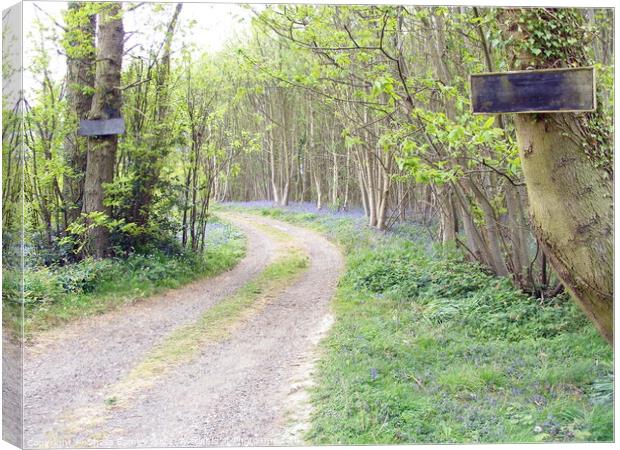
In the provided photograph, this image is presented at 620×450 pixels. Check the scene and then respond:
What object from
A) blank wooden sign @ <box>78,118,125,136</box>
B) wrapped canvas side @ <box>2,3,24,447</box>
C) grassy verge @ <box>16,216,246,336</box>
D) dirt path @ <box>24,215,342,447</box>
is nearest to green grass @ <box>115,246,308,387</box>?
dirt path @ <box>24,215,342,447</box>

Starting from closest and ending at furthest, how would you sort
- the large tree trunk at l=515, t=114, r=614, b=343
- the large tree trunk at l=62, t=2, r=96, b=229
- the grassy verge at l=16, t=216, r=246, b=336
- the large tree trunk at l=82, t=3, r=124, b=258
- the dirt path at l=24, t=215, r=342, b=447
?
the large tree trunk at l=515, t=114, r=614, b=343 < the dirt path at l=24, t=215, r=342, b=447 < the grassy verge at l=16, t=216, r=246, b=336 < the large tree trunk at l=62, t=2, r=96, b=229 < the large tree trunk at l=82, t=3, r=124, b=258

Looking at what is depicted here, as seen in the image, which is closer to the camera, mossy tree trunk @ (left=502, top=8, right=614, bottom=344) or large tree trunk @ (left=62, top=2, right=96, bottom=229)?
mossy tree trunk @ (left=502, top=8, right=614, bottom=344)

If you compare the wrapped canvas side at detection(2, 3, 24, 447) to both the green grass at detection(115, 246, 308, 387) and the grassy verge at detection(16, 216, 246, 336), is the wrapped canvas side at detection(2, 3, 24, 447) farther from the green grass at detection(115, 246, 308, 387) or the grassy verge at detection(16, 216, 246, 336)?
the green grass at detection(115, 246, 308, 387)

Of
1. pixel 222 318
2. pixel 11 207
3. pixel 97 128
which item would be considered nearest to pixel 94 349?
pixel 222 318

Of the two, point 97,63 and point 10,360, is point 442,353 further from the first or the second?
point 97,63

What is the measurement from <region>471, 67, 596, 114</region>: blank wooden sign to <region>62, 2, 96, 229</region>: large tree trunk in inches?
111

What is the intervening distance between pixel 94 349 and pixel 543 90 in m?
3.41

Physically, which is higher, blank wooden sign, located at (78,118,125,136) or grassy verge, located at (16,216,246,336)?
blank wooden sign, located at (78,118,125,136)

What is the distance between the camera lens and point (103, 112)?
4266 mm

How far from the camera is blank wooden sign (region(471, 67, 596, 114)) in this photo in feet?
11.1

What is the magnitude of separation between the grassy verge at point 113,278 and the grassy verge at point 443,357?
55 centimetres

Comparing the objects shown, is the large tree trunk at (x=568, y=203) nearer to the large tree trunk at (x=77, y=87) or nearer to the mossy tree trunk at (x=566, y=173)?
the mossy tree trunk at (x=566, y=173)

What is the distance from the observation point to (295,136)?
484 centimetres

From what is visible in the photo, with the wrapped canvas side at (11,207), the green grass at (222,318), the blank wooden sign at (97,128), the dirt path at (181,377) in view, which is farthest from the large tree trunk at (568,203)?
the wrapped canvas side at (11,207)
